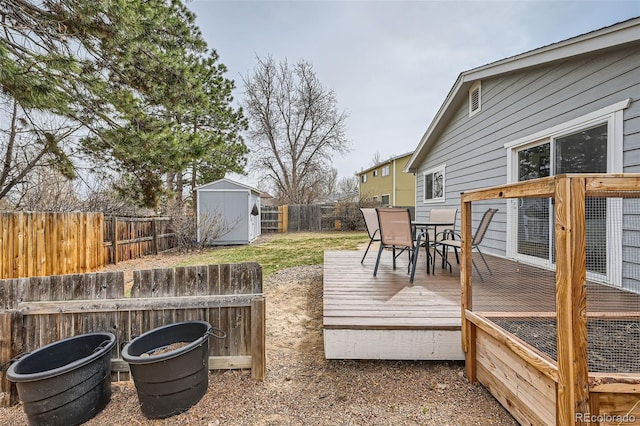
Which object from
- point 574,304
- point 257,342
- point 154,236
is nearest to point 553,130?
point 574,304

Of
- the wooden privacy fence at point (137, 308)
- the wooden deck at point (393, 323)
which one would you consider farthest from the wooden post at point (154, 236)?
the wooden deck at point (393, 323)

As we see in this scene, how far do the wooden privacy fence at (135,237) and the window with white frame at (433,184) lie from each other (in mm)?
7844

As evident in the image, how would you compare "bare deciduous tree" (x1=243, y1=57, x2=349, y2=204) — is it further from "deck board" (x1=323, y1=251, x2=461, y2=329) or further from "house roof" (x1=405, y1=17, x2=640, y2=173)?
"deck board" (x1=323, y1=251, x2=461, y2=329)

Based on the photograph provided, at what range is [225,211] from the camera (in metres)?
9.98

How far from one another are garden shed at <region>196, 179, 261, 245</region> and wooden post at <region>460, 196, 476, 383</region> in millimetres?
8581

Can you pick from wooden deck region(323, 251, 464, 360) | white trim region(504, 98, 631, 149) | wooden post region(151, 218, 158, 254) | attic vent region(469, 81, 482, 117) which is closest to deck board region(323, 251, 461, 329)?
wooden deck region(323, 251, 464, 360)

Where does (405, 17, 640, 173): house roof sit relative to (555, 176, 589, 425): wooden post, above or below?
above

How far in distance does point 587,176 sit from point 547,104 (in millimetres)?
3439

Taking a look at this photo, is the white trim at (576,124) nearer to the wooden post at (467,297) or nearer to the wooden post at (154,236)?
the wooden post at (467,297)

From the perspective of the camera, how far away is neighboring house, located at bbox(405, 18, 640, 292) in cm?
268

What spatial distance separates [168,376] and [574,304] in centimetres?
220

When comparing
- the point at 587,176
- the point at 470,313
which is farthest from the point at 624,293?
the point at 587,176

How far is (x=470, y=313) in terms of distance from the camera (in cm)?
208

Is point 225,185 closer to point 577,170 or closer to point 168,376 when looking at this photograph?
point 168,376
